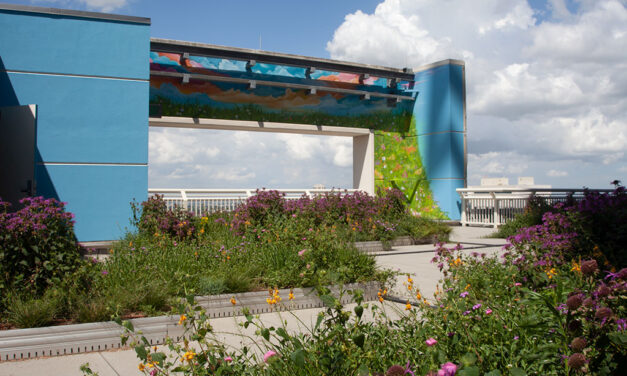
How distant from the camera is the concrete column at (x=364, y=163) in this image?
15.7 m

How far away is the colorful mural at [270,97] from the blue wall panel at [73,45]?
11.2 feet

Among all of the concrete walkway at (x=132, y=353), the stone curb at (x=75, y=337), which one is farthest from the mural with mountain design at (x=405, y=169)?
the stone curb at (x=75, y=337)

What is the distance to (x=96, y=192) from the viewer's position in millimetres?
8484

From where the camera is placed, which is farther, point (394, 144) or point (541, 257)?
point (394, 144)

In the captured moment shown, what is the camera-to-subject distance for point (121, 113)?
8695 mm

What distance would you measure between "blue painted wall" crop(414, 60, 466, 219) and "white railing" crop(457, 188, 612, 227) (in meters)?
0.45

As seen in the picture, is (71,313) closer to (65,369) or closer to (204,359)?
(65,369)

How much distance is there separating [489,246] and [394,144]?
7.30 m

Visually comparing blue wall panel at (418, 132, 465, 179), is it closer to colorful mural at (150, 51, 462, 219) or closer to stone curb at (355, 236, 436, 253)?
colorful mural at (150, 51, 462, 219)

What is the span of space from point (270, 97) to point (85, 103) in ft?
21.1

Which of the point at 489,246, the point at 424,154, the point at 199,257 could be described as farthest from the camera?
the point at 424,154

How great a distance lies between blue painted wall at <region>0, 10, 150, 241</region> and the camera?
8297 mm

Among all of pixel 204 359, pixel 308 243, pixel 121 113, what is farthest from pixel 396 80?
pixel 204 359

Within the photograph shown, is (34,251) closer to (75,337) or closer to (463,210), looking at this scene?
(75,337)
